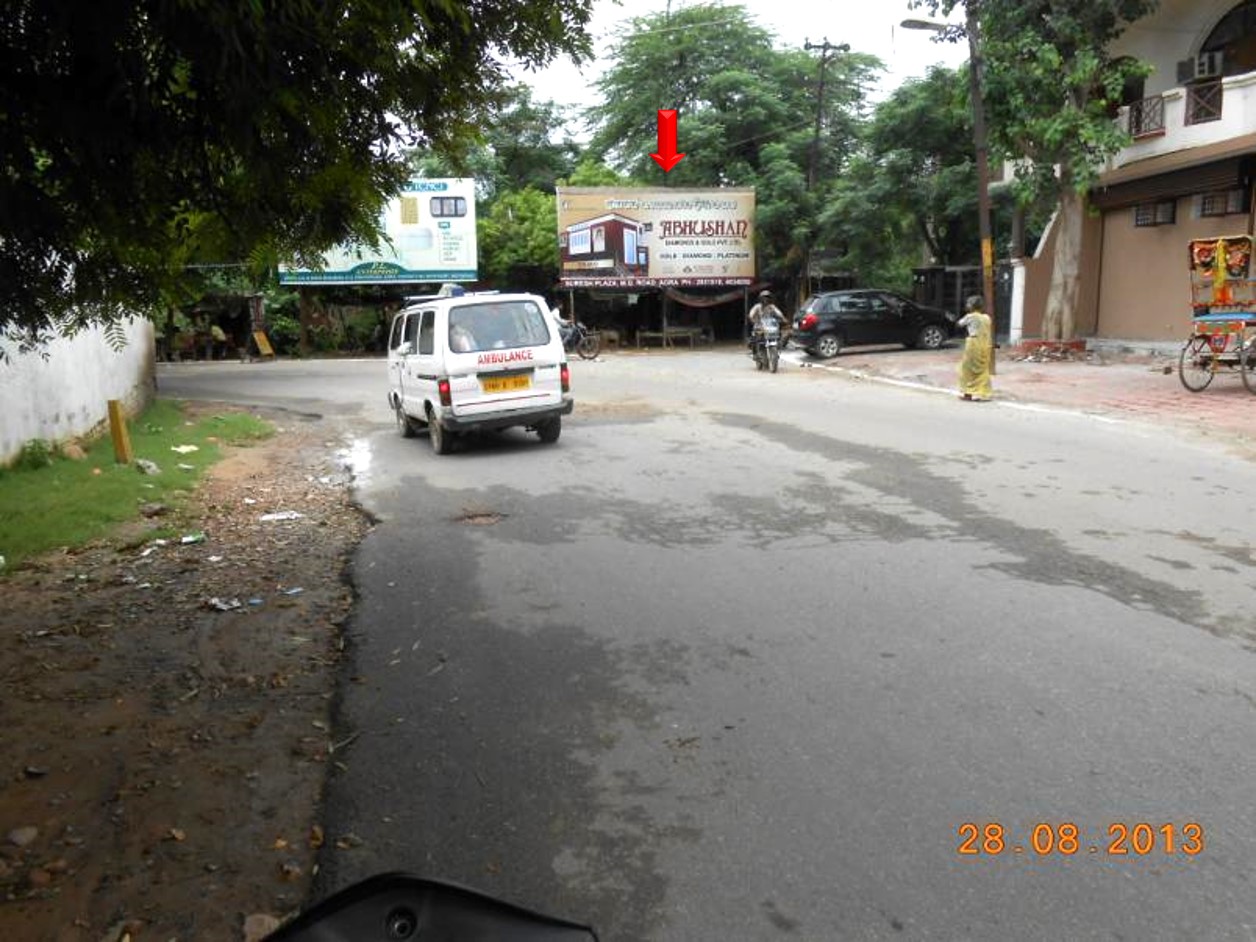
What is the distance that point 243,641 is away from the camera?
5090mm

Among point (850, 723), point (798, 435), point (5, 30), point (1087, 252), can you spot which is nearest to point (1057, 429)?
point (798, 435)

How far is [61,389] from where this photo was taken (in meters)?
10.5

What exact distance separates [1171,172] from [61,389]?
19.3 meters

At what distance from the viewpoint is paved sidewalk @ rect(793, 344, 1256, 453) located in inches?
476

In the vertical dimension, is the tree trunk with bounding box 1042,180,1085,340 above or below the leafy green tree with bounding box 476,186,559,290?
below

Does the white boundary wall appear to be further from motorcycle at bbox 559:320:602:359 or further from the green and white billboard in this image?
the green and white billboard

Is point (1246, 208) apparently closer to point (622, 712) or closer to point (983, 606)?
point (983, 606)

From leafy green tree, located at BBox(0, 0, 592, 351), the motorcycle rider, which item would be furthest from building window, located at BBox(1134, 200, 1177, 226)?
leafy green tree, located at BBox(0, 0, 592, 351)

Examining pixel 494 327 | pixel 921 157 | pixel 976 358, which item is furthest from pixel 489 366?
pixel 921 157

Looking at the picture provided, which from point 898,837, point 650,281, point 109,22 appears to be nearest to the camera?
point 109,22

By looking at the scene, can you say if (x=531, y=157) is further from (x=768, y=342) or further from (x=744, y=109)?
(x=768, y=342)

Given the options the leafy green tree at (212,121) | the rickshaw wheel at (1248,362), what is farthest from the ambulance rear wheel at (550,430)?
the rickshaw wheel at (1248,362)

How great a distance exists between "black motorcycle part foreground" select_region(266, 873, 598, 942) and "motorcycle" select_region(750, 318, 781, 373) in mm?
19945

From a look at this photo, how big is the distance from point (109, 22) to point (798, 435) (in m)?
9.62
